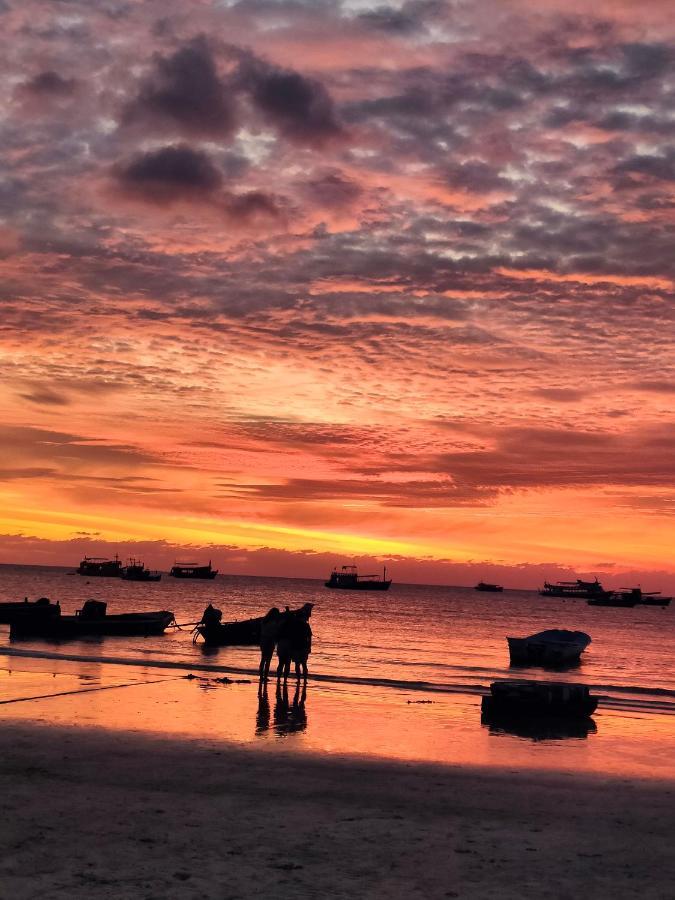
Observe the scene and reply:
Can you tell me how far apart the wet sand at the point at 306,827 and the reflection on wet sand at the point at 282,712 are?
2.87 metres

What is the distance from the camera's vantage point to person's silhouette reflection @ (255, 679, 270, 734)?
19381 millimetres

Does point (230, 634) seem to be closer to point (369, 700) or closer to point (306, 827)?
point (369, 700)

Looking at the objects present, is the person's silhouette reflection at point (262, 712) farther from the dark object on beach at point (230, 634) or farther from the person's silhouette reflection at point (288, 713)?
the dark object on beach at point (230, 634)

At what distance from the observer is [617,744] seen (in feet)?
65.7

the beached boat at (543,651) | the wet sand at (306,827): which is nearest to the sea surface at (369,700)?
the beached boat at (543,651)

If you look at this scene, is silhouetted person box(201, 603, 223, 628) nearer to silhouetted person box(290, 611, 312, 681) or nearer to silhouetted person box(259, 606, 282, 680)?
silhouetted person box(259, 606, 282, 680)

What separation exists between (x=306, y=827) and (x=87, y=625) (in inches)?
1663

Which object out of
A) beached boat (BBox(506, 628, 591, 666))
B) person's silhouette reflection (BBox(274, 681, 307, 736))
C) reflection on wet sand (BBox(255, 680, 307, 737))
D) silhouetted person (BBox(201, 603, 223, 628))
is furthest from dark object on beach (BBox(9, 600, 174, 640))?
person's silhouette reflection (BBox(274, 681, 307, 736))

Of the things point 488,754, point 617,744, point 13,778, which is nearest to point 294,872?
point 13,778

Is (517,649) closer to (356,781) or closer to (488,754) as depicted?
(488,754)

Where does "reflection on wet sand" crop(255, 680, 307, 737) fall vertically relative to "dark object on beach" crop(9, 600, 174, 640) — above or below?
above

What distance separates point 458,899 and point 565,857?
234 cm

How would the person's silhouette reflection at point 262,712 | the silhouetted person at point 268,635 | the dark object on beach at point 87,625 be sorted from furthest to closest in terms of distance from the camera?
the dark object on beach at point 87,625 → the silhouetted person at point 268,635 → the person's silhouette reflection at point 262,712

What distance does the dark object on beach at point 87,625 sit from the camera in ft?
159
